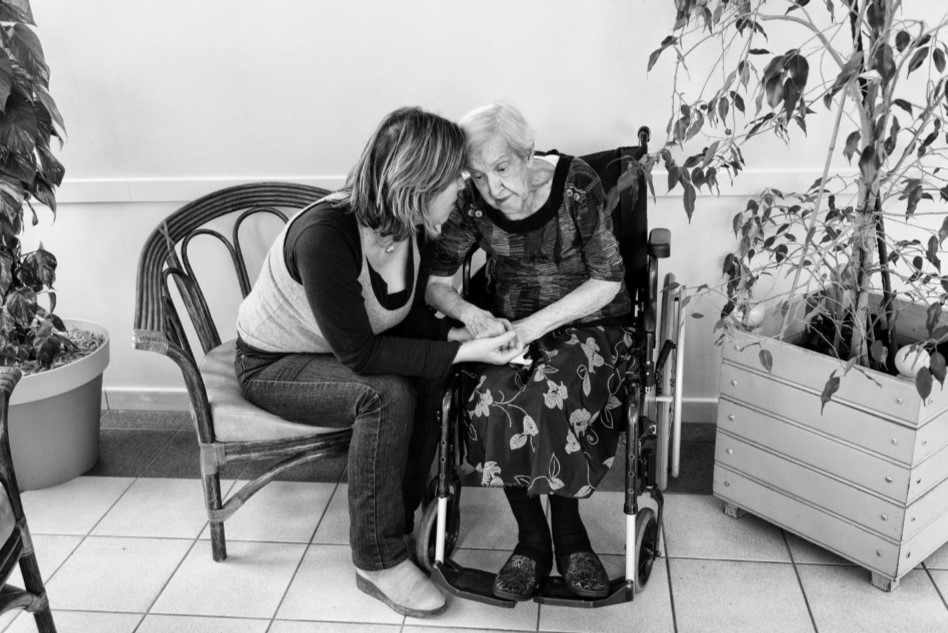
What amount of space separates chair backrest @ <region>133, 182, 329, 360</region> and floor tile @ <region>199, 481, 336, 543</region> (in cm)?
48

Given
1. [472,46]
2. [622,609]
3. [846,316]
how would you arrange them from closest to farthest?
1. [622,609]
2. [846,316]
3. [472,46]

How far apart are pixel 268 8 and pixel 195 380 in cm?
112

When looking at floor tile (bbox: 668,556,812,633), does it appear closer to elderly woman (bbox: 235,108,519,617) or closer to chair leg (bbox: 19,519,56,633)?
elderly woman (bbox: 235,108,519,617)

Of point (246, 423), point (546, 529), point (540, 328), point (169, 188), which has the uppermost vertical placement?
point (169, 188)

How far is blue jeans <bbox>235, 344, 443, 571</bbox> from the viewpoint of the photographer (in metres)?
2.15

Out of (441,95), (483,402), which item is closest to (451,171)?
(483,402)

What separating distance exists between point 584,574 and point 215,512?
95cm

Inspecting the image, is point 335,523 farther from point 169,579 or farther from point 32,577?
point 32,577

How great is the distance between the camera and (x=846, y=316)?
2.43 meters

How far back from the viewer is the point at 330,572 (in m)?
2.35

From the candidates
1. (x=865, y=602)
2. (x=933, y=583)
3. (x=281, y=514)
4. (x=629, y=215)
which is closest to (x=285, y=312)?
(x=281, y=514)

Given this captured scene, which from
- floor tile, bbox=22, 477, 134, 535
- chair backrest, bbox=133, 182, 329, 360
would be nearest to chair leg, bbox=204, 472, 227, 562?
chair backrest, bbox=133, 182, 329, 360

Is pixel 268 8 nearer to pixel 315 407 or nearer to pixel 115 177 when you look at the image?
pixel 115 177

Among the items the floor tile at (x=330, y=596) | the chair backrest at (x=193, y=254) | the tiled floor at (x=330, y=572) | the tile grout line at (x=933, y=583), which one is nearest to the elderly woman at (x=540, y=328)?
the tiled floor at (x=330, y=572)
